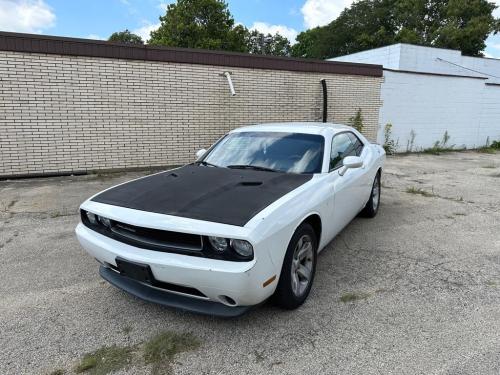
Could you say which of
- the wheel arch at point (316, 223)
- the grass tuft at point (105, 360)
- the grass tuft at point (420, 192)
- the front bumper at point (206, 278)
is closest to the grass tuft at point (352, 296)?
the wheel arch at point (316, 223)

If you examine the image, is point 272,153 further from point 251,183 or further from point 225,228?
point 225,228

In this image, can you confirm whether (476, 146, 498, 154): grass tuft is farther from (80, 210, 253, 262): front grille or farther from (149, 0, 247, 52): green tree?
(149, 0, 247, 52): green tree

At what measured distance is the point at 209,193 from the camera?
9.78 ft

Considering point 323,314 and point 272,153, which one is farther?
point 272,153

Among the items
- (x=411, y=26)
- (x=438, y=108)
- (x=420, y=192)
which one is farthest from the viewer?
(x=411, y=26)

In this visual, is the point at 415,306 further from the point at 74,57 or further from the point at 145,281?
the point at 74,57

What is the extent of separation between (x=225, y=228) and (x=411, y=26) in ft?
140

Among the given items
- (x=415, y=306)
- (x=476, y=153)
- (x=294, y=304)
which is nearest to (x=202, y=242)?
(x=294, y=304)

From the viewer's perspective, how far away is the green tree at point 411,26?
31953 millimetres

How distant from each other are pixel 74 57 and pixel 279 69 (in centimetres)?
529

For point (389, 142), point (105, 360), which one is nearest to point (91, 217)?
point (105, 360)

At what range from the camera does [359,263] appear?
3926mm

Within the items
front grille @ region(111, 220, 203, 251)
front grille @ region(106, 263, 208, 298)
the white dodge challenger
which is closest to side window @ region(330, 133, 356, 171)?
the white dodge challenger

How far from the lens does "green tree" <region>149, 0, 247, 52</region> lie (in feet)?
102
